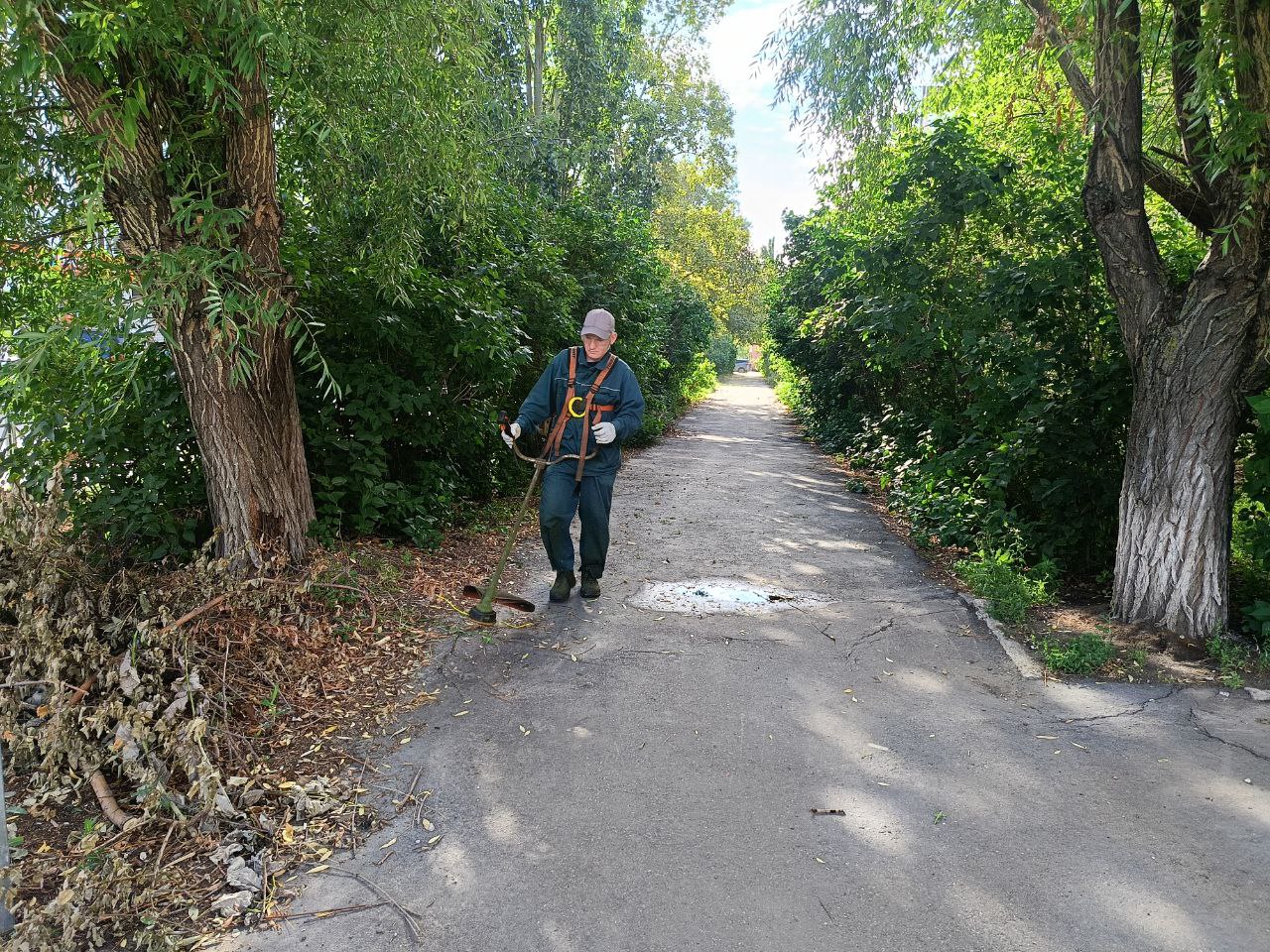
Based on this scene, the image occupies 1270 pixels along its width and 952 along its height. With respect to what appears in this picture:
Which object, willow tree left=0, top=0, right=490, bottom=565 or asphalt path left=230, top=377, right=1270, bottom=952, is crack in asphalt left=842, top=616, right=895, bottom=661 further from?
willow tree left=0, top=0, right=490, bottom=565

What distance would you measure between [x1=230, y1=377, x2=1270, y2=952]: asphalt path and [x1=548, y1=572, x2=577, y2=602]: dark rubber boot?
0.55 feet

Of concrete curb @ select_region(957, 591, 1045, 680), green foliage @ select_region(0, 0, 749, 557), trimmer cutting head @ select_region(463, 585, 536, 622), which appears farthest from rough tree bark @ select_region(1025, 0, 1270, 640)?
green foliage @ select_region(0, 0, 749, 557)

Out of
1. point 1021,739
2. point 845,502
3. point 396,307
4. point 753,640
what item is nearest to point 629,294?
point 845,502

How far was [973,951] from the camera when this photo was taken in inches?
105

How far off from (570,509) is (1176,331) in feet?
13.6

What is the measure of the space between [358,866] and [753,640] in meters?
3.09

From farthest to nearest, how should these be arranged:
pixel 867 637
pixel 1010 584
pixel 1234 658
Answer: pixel 1010 584 → pixel 867 637 → pixel 1234 658

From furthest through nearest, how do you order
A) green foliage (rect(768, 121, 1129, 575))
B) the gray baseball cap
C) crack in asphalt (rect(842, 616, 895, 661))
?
green foliage (rect(768, 121, 1129, 575)) → the gray baseball cap → crack in asphalt (rect(842, 616, 895, 661))

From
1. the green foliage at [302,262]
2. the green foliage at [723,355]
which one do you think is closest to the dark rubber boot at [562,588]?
the green foliage at [302,262]

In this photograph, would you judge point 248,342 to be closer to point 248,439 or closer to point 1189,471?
point 248,439

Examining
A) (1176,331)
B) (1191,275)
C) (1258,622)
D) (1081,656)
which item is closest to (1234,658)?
(1258,622)

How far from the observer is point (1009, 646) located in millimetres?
5434

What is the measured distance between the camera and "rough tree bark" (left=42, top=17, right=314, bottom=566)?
4.27m

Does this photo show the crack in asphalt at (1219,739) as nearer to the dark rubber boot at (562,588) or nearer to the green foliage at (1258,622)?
the green foliage at (1258,622)
